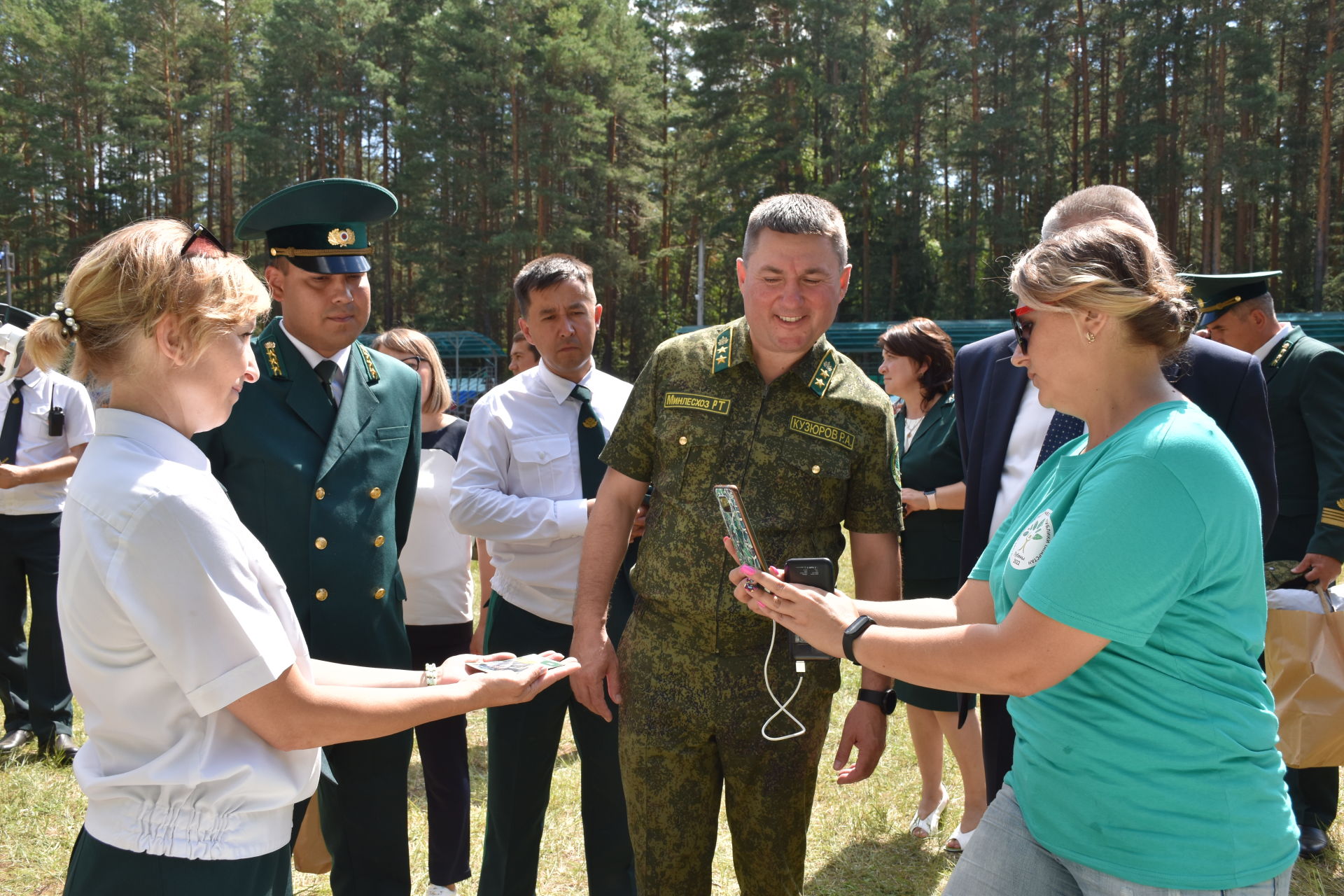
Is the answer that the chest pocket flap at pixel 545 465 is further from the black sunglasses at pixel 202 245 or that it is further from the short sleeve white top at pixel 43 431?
the short sleeve white top at pixel 43 431

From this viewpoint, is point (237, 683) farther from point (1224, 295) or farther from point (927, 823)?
point (1224, 295)

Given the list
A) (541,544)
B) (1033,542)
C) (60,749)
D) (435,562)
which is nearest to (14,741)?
(60,749)

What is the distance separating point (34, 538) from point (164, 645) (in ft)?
14.4

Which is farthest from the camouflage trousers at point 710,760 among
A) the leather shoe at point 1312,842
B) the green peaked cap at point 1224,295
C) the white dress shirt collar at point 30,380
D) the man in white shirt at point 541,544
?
the white dress shirt collar at point 30,380

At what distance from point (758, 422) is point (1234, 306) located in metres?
2.51

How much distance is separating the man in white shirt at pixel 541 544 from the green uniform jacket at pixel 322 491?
45 centimetres

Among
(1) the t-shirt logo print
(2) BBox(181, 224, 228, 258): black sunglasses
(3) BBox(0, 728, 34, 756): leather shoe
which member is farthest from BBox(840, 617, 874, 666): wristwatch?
(3) BBox(0, 728, 34, 756): leather shoe

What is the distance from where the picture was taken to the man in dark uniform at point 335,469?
8.88ft

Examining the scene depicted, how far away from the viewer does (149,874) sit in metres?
1.60

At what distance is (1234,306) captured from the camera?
13.1 ft

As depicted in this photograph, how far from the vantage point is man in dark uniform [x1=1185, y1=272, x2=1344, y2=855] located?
382cm

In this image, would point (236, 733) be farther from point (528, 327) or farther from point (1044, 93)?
point (1044, 93)

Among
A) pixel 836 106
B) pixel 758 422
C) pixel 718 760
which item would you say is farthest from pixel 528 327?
pixel 836 106

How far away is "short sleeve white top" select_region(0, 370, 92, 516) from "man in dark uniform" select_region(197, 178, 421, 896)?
9.70 feet
